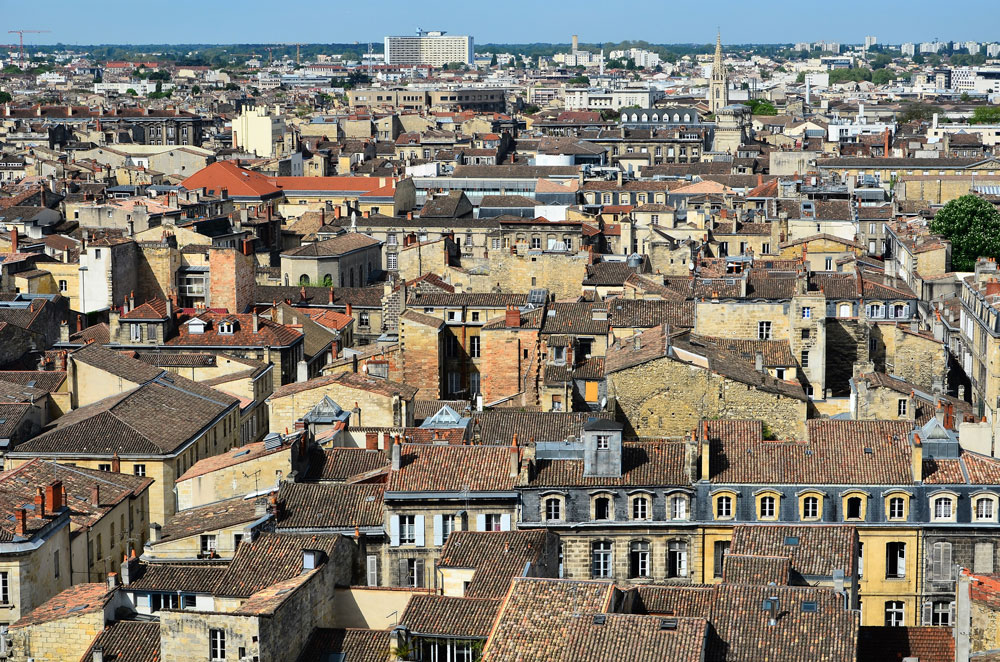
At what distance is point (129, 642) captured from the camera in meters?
34.6

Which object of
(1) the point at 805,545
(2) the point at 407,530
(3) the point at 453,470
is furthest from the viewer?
(3) the point at 453,470

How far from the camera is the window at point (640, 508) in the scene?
40.6 meters

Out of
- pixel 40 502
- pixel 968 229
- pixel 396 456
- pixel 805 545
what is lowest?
pixel 40 502

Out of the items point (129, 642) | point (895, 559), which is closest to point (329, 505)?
point (129, 642)

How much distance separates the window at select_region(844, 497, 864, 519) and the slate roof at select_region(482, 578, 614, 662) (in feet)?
34.6

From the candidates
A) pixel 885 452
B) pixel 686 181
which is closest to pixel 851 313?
pixel 885 452

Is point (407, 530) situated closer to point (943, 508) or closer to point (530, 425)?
point (530, 425)

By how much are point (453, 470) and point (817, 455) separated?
354 inches

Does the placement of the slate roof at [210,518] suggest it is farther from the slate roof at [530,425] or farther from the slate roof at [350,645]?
the slate roof at [530,425]

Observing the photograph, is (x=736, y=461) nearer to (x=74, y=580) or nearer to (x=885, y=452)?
(x=885, y=452)

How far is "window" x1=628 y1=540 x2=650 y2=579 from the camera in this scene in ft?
133

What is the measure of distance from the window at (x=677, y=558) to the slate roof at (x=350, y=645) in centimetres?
918

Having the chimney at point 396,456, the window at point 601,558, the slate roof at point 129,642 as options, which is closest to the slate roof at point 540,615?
the slate roof at point 129,642

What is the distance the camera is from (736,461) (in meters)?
41.4
